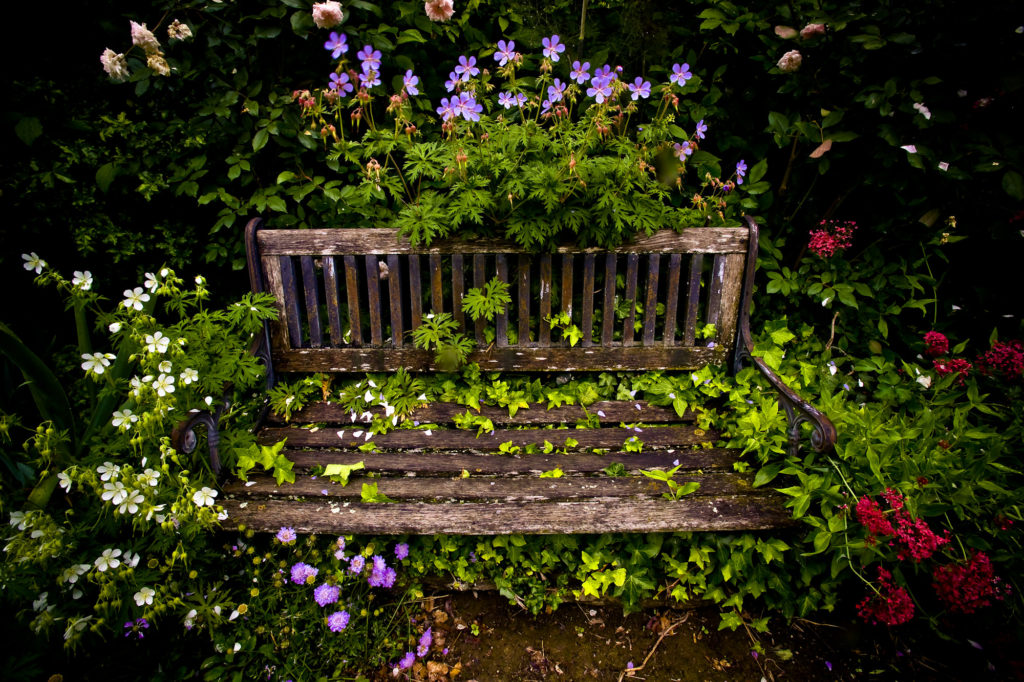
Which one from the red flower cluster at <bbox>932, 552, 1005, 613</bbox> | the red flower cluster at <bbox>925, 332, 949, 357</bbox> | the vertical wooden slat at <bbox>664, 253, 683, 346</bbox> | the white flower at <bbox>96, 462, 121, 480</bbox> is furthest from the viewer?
the vertical wooden slat at <bbox>664, 253, 683, 346</bbox>

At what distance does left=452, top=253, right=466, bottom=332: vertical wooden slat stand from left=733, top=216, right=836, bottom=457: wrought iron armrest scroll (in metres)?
1.42

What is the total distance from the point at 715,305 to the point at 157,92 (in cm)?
305

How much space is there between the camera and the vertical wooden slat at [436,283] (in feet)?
7.87

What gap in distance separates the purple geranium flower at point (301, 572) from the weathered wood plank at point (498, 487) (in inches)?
10.8

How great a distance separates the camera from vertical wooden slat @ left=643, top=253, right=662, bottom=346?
96.3 inches

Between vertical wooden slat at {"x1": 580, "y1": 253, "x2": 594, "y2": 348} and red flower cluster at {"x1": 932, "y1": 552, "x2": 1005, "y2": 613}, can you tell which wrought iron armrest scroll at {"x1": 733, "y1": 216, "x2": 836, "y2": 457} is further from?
vertical wooden slat at {"x1": 580, "y1": 253, "x2": 594, "y2": 348}

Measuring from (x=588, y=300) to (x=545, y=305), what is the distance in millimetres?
218

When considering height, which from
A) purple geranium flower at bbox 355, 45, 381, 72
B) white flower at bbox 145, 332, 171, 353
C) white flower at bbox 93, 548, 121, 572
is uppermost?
purple geranium flower at bbox 355, 45, 381, 72

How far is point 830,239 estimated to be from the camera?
2617 millimetres

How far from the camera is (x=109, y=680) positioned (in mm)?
1688

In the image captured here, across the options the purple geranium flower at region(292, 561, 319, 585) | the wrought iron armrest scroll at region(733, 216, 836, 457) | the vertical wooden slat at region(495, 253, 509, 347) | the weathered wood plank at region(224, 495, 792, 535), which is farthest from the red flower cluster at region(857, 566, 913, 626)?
the purple geranium flower at region(292, 561, 319, 585)

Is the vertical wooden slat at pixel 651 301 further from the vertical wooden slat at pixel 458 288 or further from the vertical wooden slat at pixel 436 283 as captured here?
the vertical wooden slat at pixel 436 283

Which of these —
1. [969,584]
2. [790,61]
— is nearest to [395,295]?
[790,61]

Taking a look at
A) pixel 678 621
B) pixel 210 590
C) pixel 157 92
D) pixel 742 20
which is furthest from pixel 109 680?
pixel 742 20
